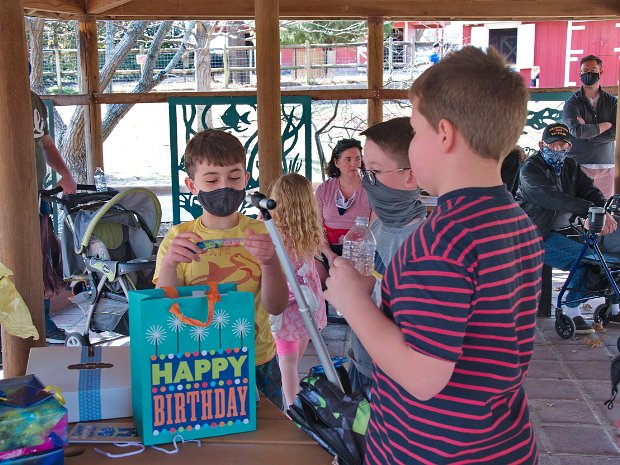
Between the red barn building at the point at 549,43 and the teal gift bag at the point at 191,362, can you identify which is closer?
the teal gift bag at the point at 191,362

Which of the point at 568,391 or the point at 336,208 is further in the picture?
the point at 336,208

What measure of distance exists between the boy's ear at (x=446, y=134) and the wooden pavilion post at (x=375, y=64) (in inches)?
223

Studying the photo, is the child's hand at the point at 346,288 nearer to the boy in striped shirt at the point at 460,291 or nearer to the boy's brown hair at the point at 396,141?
the boy in striped shirt at the point at 460,291

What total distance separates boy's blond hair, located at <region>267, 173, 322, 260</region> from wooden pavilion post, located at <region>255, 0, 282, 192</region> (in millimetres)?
918

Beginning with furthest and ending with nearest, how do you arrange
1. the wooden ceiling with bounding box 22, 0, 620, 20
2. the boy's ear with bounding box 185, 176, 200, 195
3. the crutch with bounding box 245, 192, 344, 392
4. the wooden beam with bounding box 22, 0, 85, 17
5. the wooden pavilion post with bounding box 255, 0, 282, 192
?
the wooden ceiling with bounding box 22, 0, 620, 20
the wooden beam with bounding box 22, 0, 85, 17
the wooden pavilion post with bounding box 255, 0, 282, 192
the boy's ear with bounding box 185, 176, 200, 195
the crutch with bounding box 245, 192, 344, 392

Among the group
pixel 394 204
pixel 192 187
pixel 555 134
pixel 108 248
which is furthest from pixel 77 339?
pixel 555 134

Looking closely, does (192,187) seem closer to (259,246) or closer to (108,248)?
(259,246)

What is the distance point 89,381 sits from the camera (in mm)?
A: 1966

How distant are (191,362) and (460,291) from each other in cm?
75

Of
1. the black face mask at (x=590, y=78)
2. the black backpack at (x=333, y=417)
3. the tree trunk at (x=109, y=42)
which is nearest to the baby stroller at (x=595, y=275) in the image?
the black face mask at (x=590, y=78)

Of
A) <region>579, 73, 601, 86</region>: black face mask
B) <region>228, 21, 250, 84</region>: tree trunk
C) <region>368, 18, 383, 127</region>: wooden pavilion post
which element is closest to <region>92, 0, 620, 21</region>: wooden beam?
<region>368, 18, 383, 127</region>: wooden pavilion post

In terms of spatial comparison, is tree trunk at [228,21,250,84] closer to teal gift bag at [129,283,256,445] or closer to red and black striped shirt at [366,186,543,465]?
teal gift bag at [129,283,256,445]

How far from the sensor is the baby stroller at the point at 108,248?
4.59 meters

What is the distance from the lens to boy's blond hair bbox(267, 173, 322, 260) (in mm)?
3613
